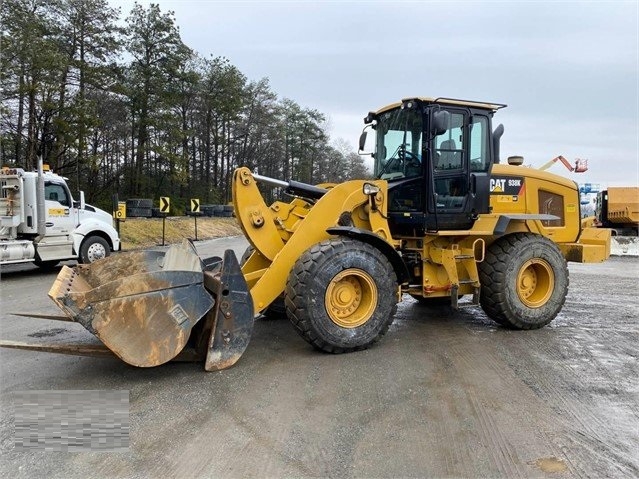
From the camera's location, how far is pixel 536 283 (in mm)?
6367

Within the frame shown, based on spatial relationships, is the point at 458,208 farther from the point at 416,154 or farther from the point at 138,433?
the point at 138,433

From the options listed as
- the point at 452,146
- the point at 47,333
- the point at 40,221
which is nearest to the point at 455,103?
the point at 452,146

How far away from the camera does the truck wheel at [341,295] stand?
458 cm

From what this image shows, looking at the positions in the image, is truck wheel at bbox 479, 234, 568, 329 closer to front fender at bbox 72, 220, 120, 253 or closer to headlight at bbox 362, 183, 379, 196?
headlight at bbox 362, 183, 379, 196

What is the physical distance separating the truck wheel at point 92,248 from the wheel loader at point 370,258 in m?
8.05

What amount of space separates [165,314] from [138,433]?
0.97m

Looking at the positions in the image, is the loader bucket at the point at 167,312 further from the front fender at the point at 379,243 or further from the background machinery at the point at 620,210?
the background machinery at the point at 620,210

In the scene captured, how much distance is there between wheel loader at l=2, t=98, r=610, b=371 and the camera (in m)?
3.93

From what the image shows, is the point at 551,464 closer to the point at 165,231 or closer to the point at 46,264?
the point at 46,264

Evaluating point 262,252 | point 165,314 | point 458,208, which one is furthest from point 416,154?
point 165,314

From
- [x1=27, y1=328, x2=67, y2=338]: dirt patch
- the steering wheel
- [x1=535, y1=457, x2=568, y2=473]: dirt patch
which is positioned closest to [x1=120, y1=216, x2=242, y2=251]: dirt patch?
[x1=27, y1=328, x2=67, y2=338]: dirt patch

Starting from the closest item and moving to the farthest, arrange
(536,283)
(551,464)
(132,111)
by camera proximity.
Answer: (551,464)
(536,283)
(132,111)

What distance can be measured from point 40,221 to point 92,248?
1.53m

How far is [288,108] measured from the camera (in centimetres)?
5334
